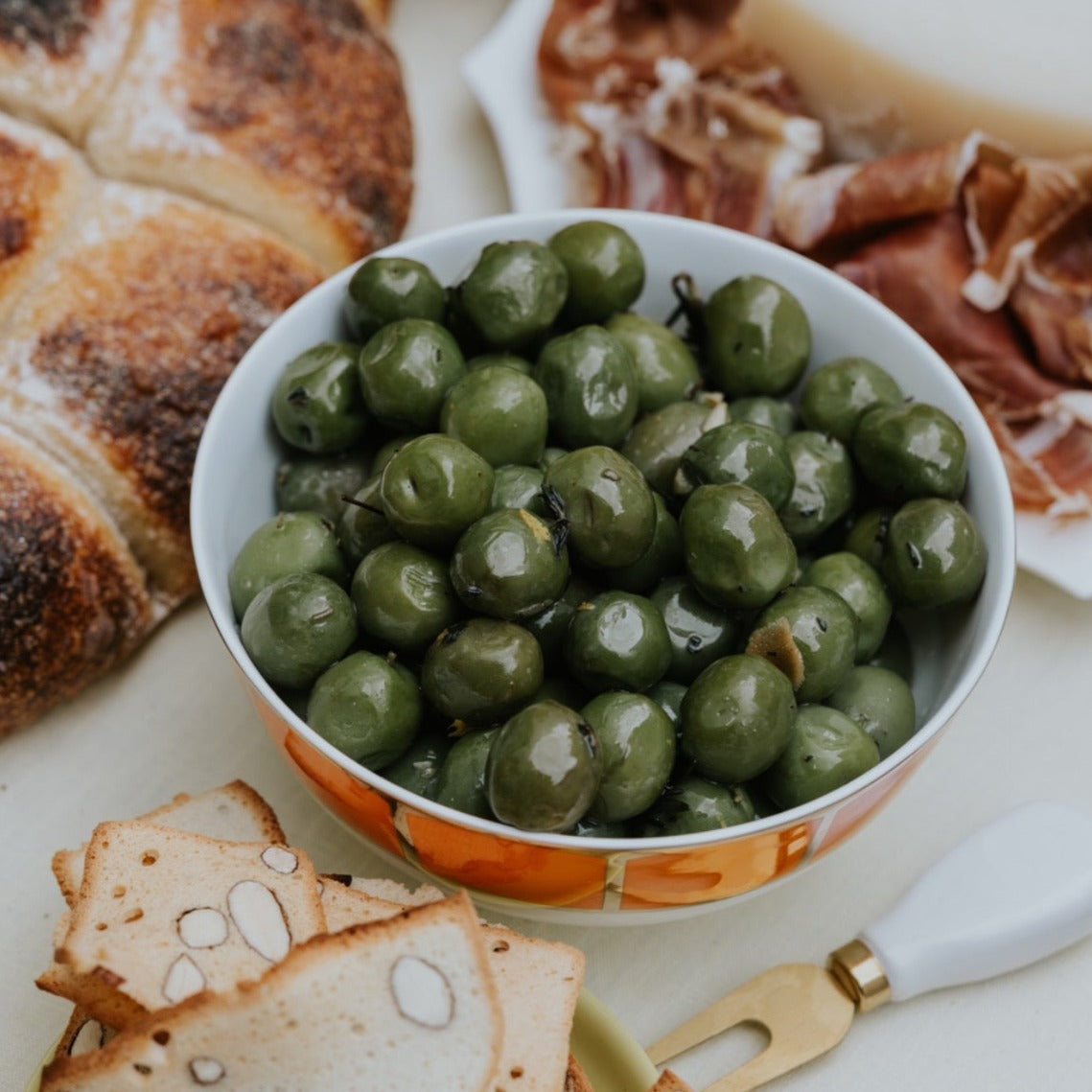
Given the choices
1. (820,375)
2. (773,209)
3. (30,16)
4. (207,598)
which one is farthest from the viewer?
(773,209)

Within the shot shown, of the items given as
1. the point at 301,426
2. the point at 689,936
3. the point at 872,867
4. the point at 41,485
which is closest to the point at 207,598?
the point at 301,426

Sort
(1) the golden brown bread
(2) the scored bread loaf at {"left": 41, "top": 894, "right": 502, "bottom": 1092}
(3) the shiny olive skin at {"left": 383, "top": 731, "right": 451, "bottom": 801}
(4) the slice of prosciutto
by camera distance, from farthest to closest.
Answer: (4) the slice of prosciutto, (1) the golden brown bread, (3) the shiny olive skin at {"left": 383, "top": 731, "right": 451, "bottom": 801}, (2) the scored bread loaf at {"left": 41, "top": 894, "right": 502, "bottom": 1092}

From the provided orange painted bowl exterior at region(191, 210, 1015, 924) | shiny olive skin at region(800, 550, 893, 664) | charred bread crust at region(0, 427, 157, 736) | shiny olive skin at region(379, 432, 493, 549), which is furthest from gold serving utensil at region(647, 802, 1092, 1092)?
charred bread crust at region(0, 427, 157, 736)

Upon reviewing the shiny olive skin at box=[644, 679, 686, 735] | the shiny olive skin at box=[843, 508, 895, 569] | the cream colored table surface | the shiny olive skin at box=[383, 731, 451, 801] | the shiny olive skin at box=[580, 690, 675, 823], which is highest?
the shiny olive skin at box=[843, 508, 895, 569]

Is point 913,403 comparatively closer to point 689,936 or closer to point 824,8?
point 689,936

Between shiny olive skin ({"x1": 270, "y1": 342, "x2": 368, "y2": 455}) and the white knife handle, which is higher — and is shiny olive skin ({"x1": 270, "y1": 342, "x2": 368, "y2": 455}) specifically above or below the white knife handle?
above

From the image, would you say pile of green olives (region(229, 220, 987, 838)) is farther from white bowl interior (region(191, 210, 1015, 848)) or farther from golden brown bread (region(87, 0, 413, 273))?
golden brown bread (region(87, 0, 413, 273))
